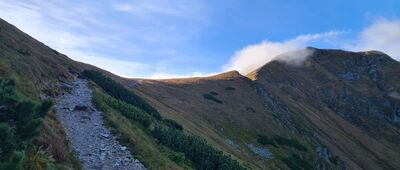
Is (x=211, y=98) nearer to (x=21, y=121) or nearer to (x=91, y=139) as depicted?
(x=91, y=139)

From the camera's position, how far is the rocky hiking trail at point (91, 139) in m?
24.4

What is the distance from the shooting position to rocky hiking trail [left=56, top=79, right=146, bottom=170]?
962 inches

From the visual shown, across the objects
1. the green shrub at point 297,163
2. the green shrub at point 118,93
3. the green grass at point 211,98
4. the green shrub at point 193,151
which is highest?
the green grass at point 211,98

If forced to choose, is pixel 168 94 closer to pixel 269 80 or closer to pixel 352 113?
pixel 269 80

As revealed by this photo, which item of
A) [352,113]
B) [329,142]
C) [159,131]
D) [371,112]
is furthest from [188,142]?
[371,112]

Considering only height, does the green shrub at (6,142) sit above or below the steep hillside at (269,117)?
below

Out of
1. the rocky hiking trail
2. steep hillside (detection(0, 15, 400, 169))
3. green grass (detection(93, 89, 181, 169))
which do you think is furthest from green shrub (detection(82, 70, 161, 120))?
green grass (detection(93, 89, 181, 169))

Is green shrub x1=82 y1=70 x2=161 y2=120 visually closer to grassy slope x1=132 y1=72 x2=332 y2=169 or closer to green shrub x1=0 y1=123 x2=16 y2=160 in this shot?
grassy slope x1=132 y1=72 x2=332 y2=169

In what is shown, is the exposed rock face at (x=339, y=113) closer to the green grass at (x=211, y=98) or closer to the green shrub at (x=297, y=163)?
the green shrub at (x=297, y=163)

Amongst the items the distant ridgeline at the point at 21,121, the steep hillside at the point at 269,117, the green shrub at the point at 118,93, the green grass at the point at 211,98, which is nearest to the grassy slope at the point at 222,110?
the steep hillside at the point at 269,117

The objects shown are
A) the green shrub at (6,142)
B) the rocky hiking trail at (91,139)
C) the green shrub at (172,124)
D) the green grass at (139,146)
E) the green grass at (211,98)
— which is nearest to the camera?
the green shrub at (6,142)

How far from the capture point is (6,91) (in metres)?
21.7

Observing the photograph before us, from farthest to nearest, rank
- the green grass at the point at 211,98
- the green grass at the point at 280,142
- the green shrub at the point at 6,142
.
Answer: the green grass at the point at 211,98 → the green grass at the point at 280,142 → the green shrub at the point at 6,142

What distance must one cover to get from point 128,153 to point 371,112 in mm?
183820
